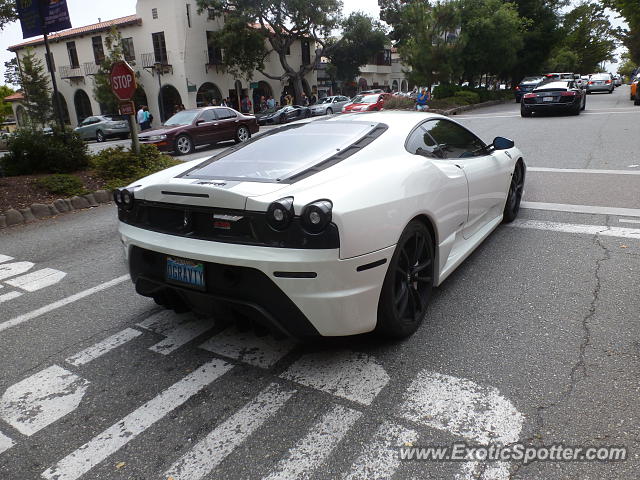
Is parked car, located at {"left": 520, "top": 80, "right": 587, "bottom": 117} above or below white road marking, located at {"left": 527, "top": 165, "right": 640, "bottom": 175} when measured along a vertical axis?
above

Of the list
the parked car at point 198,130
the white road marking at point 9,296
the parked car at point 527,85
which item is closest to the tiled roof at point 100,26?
the parked car at point 198,130

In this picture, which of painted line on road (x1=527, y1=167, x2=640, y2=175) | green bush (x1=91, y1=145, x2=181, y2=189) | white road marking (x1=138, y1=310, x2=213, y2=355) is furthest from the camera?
green bush (x1=91, y1=145, x2=181, y2=189)

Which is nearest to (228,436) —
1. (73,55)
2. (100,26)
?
(100,26)

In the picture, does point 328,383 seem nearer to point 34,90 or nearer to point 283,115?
point 283,115

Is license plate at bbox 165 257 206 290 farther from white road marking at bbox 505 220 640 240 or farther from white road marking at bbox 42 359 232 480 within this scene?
white road marking at bbox 505 220 640 240

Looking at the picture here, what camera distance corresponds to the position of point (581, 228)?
5.24 metres

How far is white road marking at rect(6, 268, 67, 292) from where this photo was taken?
451 cm

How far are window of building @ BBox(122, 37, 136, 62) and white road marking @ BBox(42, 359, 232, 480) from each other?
118ft

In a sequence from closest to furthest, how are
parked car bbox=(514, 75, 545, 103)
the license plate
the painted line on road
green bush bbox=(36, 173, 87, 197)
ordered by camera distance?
the license plate < the painted line on road < green bush bbox=(36, 173, 87, 197) < parked car bbox=(514, 75, 545, 103)

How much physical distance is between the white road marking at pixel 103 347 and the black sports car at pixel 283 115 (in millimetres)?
26906

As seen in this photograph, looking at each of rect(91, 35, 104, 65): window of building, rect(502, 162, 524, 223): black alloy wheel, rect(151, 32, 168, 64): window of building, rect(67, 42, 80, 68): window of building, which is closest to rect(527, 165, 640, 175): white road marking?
rect(502, 162, 524, 223): black alloy wheel

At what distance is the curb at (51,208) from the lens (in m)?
7.04

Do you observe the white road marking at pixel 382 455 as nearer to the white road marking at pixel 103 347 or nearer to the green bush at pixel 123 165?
the white road marking at pixel 103 347

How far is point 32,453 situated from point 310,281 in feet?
5.05
